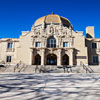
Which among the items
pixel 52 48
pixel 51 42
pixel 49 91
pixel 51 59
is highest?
pixel 51 42

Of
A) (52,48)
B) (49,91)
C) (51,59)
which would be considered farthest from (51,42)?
(49,91)

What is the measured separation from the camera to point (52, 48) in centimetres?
2758

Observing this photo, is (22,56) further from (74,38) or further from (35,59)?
(74,38)

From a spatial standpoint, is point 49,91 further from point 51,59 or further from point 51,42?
point 51,59

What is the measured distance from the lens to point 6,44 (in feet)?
103

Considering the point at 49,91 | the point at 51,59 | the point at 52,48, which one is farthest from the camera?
the point at 51,59

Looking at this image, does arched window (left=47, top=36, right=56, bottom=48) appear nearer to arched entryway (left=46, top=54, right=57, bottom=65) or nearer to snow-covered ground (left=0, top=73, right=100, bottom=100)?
arched entryway (left=46, top=54, right=57, bottom=65)

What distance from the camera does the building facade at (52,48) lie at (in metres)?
27.4

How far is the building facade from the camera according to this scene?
2738 cm

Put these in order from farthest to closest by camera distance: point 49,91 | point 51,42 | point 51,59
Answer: point 51,59 < point 51,42 < point 49,91

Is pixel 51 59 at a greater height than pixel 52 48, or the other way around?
pixel 52 48

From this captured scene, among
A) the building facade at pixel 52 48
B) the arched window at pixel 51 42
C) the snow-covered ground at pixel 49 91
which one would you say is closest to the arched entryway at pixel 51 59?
the building facade at pixel 52 48

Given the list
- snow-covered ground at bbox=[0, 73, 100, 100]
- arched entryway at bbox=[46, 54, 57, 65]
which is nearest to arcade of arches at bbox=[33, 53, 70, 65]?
arched entryway at bbox=[46, 54, 57, 65]

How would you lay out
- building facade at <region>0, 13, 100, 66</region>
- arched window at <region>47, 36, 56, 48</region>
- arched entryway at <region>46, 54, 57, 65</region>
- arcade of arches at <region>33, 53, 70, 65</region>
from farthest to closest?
arched entryway at <region>46, 54, 57, 65</region> < arcade of arches at <region>33, 53, 70, 65</region> < arched window at <region>47, 36, 56, 48</region> < building facade at <region>0, 13, 100, 66</region>
